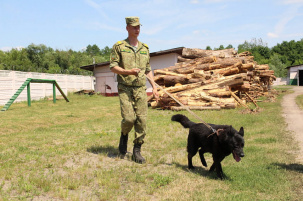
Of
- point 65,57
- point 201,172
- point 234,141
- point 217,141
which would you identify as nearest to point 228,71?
point 201,172

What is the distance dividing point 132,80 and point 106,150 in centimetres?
198

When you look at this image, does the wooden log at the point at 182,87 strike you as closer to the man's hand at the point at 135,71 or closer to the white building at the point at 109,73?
the man's hand at the point at 135,71

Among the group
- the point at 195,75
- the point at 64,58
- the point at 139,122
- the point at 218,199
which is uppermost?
the point at 64,58

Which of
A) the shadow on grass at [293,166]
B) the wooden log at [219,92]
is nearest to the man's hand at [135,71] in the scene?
the shadow on grass at [293,166]

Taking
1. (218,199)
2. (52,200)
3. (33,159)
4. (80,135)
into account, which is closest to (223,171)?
(218,199)

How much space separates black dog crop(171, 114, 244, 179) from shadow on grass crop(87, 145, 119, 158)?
172 centimetres

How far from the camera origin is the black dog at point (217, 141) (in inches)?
155

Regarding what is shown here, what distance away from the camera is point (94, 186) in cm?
390

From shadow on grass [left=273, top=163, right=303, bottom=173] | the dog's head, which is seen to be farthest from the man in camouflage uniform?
shadow on grass [left=273, top=163, right=303, bottom=173]

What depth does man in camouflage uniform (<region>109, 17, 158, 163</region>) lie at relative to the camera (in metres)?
5.08

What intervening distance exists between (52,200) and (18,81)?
2138cm

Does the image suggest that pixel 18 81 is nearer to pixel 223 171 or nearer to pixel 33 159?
pixel 33 159

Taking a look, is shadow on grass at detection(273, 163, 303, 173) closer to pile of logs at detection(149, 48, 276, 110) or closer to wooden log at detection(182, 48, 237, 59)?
pile of logs at detection(149, 48, 276, 110)

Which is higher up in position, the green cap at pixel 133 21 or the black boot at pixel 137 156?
the green cap at pixel 133 21
